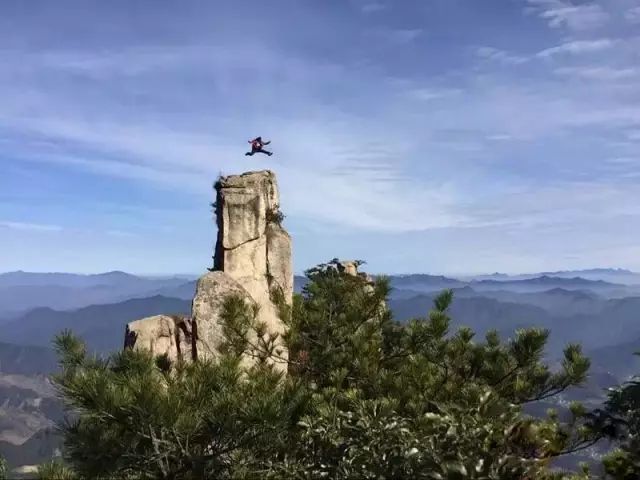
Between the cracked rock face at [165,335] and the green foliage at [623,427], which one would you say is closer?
the green foliage at [623,427]

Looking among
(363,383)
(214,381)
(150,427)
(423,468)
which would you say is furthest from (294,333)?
(423,468)

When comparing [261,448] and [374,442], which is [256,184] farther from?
[374,442]

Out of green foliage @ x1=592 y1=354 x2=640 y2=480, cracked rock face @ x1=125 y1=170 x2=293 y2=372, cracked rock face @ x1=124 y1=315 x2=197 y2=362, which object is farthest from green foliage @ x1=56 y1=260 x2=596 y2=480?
cracked rock face @ x1=125 y1=170 x2=293 y2=372

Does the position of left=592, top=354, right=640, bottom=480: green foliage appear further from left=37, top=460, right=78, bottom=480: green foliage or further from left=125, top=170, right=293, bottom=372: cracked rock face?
left=125, top=170, right=293, bottom=372: cracked rock face

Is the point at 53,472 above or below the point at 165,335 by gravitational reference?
below

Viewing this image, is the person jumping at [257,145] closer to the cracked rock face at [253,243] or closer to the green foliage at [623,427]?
the cracked rock face at [253,243]

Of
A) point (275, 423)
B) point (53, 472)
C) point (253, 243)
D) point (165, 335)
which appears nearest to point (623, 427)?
point (275, 423)

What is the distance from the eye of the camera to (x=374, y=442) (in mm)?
7887

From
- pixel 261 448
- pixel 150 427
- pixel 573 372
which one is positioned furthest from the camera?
pixel 573 372

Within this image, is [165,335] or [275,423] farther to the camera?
[165,335]

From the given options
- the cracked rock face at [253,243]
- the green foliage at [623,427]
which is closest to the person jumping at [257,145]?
the cracked rock face at [253,243]

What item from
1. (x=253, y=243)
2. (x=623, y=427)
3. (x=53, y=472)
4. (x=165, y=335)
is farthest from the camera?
(x=253, y=243)

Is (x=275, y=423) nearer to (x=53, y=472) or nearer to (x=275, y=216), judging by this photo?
(x=53, y=472)

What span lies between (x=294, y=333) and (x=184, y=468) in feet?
23.8
